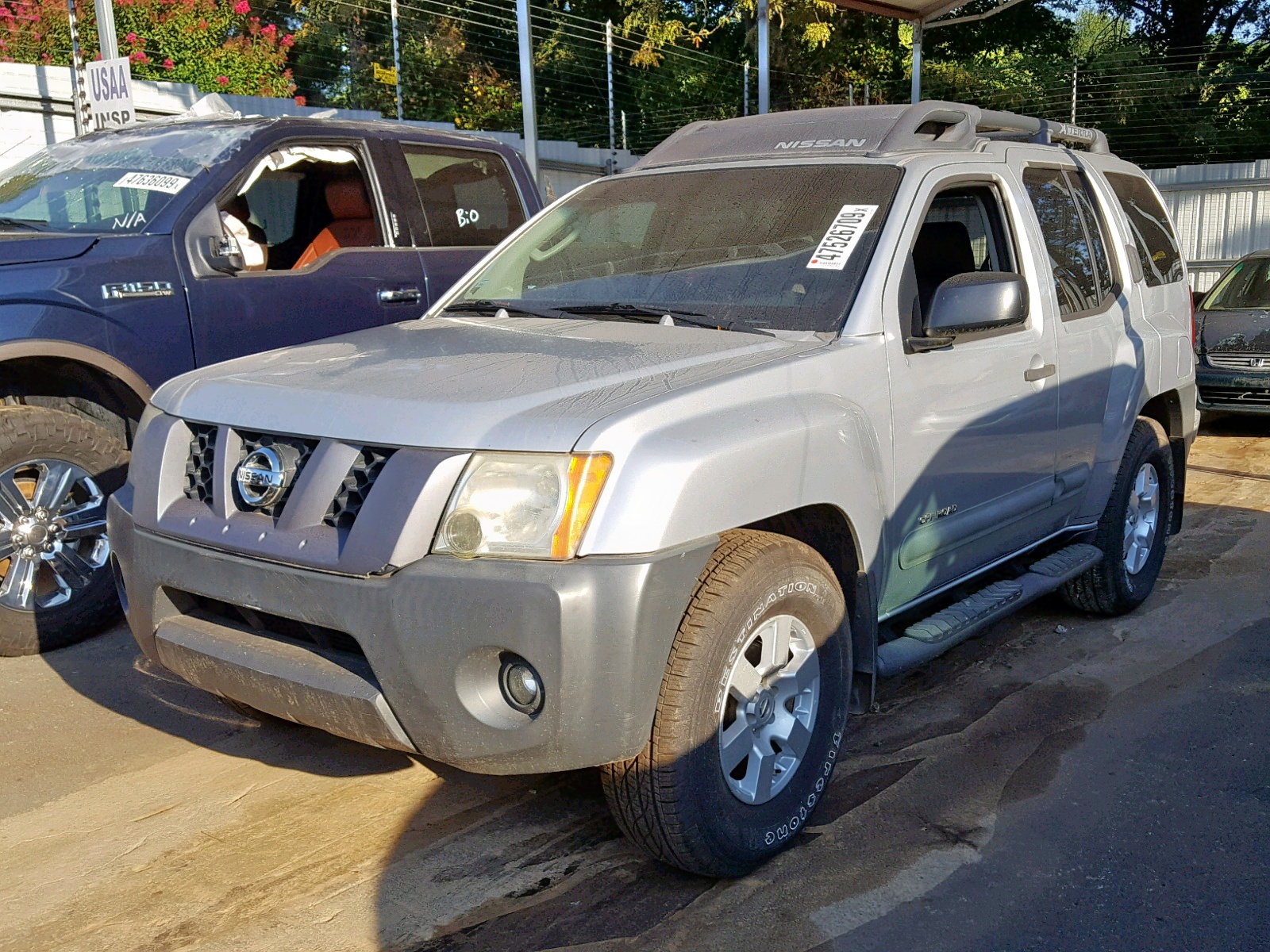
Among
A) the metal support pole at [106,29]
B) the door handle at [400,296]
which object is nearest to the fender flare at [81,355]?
the door handle at [400,296]

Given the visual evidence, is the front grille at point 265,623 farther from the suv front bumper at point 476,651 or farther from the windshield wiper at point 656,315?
the windshield wiper at point 656,315

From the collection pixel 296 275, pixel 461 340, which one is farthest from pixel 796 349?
pixel 296 275

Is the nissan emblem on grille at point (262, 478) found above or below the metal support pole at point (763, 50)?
below

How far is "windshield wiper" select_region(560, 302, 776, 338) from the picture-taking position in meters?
3.79

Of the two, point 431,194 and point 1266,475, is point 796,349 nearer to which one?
point 431,194

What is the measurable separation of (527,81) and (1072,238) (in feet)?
22.1

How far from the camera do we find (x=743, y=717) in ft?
10.6

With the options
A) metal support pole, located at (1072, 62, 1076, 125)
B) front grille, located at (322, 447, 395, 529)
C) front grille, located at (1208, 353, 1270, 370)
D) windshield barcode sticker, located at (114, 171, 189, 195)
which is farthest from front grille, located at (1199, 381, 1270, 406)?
metal support pole, located at (1072, 62, 1076, 125)

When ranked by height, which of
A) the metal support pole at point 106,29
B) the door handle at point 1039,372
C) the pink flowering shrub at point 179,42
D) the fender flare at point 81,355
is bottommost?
the door handle at point 1039,372

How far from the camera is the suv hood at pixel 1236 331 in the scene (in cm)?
1044

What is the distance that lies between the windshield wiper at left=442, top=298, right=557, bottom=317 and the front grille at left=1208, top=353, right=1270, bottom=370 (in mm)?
8087

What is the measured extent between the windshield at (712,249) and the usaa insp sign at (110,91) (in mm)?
4919

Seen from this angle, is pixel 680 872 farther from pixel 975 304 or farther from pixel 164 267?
pixel 164 267

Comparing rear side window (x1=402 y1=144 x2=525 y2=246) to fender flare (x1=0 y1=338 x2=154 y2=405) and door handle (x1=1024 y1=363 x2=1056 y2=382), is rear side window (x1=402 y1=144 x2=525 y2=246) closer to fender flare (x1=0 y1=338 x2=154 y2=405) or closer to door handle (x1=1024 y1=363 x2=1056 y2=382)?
fender flare (x1=0 y1=338 x2=154 y2=405)
